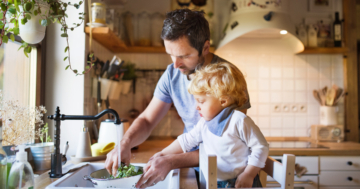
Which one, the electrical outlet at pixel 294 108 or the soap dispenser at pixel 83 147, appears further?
the electrical outlet at pixel 294 108

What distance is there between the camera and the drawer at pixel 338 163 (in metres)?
2.20

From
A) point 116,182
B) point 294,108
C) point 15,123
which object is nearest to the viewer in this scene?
point 116,182

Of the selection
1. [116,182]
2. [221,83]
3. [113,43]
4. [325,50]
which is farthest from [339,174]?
[113,43]

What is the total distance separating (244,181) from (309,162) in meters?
1.37

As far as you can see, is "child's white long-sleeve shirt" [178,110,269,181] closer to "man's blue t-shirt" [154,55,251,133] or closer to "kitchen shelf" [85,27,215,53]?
"man's blue t-shirt" [154,55,251,133]

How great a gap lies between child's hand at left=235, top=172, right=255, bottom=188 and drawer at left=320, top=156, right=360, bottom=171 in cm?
141

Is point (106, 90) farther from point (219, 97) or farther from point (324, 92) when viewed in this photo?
point (324, 92)

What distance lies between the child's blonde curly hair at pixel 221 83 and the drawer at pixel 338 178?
4.60 ft

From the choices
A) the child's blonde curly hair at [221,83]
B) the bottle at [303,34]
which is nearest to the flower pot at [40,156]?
the child's blonde curly hair at [221,83]

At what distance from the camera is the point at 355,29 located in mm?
2789

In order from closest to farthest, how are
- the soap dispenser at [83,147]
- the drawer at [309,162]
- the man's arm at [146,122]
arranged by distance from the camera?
the man's arm at [146,122], the soap dispenser at [83,147], the drawer at [309,162]

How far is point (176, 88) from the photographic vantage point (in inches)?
60.0

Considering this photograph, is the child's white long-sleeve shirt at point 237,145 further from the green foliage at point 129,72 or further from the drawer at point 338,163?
the green foliage at point 129,72

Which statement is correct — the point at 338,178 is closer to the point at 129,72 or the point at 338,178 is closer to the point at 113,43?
the point at 129,72
